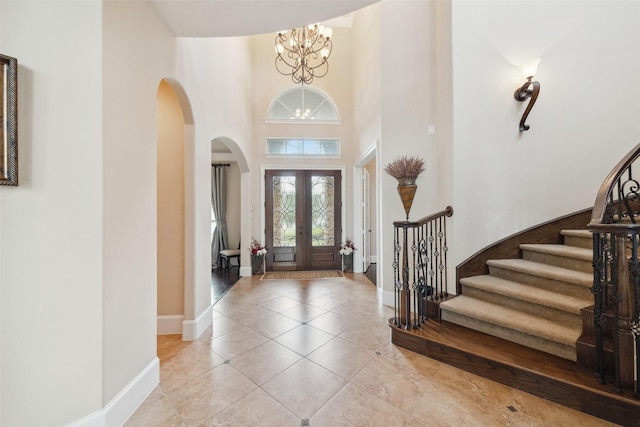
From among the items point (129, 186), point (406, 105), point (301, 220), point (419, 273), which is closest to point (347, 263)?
point (301, 220)

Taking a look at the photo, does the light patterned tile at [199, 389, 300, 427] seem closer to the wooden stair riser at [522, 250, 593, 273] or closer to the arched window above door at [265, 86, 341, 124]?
the wooden stair riser at [522, 250, 593, 273]

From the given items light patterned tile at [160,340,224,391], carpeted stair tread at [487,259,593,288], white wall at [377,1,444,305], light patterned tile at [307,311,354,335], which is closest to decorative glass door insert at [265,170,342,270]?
white wall at [377,1,444,305]

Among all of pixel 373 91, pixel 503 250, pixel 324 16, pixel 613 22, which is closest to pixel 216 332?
pixel 324 16

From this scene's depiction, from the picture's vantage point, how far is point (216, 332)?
2.80m

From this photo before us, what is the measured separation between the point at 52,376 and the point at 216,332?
5.03ft

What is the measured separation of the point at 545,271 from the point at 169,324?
13.0 feet

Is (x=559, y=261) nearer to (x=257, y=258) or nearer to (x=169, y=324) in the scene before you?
(x=169, y=324)

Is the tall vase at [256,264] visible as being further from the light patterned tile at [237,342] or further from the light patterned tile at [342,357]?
the light patterned tile at [342,357]

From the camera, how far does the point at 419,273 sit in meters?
2.62

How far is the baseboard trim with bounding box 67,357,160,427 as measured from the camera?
1.41 meters

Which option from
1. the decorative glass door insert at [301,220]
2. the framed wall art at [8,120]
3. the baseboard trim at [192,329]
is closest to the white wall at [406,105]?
the decorative glass door insert at [301,220]

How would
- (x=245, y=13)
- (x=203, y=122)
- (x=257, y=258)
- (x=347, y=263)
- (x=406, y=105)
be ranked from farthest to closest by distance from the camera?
(x=347, y=263) → (x=257, y=258) → (x=406, y=105) → (x=203, y=122) → (x=245, y=13)

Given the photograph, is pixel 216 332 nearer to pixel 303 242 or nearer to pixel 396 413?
pixel 396 413

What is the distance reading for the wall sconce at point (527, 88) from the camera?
9.14 ft
